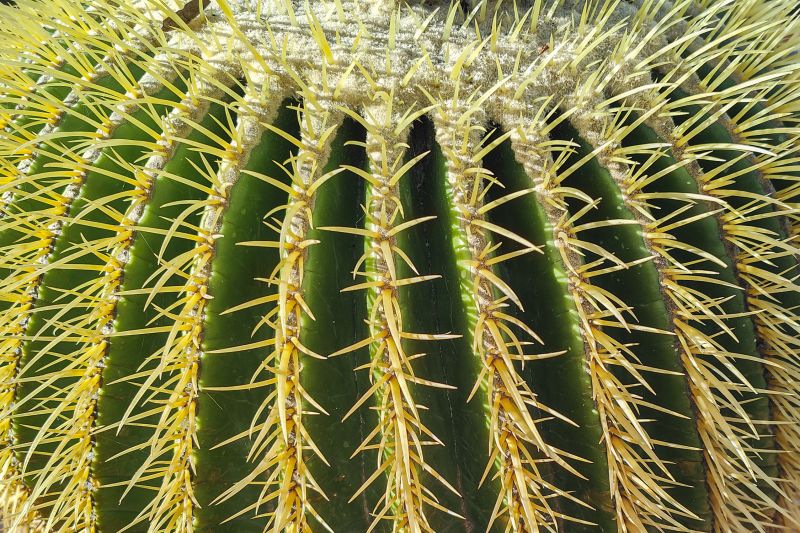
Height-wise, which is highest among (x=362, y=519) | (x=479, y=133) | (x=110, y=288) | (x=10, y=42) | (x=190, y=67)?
(x=10, y=42)

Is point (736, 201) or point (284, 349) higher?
point (736, 201)

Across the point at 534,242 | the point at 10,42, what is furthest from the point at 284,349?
the point at 10,42

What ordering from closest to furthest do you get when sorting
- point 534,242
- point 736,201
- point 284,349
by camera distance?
point 284,349 < point 534,242 < point 736,201

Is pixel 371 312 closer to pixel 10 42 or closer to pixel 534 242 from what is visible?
pixel 534 242

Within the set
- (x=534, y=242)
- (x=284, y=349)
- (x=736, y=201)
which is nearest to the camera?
(x=284, y=349)

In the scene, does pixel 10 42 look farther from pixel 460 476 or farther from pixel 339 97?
pixel 460 476

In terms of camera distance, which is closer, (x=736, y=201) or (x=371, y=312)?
(x=371, y=312)
